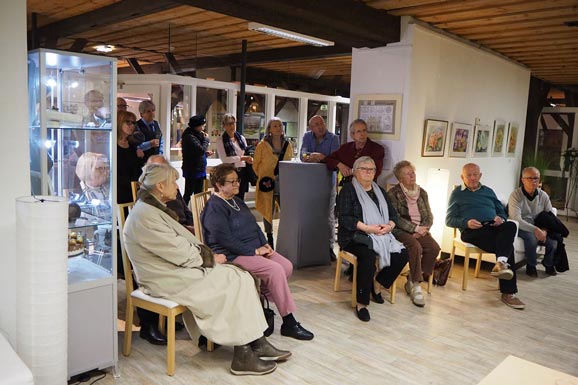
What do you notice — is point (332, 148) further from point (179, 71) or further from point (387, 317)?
point (179, 71)

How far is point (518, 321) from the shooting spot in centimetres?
394

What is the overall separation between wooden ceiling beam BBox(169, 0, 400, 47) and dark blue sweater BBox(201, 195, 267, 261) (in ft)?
4.93

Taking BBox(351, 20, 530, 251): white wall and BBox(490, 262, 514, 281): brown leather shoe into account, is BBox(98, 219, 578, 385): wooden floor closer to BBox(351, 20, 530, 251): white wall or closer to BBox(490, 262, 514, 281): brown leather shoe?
BBox(490, 262, 514, 281): brown leather shoe

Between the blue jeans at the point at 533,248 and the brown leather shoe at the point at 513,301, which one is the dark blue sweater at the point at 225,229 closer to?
the brown leather shoe at the point at 513,301

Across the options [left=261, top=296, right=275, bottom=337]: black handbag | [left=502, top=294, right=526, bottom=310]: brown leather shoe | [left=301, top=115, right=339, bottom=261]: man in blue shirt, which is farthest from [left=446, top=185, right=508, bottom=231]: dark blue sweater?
[left=261, top=296, right=275, bottom=337]: black handbag

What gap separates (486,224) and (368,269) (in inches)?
59.6

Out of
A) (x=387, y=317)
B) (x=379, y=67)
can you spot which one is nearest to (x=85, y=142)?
(x=387, y=317)

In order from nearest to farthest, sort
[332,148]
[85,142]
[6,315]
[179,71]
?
[6,315], [85,142], [332,148], [179,71]

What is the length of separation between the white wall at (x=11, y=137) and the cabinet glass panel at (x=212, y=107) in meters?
5.31

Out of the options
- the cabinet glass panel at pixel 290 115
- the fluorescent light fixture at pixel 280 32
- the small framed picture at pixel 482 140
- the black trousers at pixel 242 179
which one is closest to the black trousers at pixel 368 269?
the fluorescent light fixture at pixel 280 32

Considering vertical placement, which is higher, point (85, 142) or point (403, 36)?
point (403, 36)

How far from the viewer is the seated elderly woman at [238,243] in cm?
327

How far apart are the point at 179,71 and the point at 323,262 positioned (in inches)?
151

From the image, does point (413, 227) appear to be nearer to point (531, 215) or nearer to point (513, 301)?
point (513, 301)
